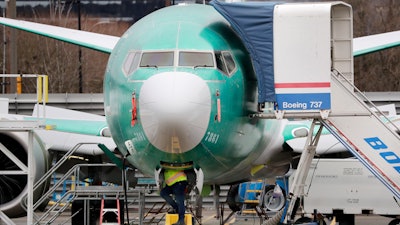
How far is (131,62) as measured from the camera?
17031mm

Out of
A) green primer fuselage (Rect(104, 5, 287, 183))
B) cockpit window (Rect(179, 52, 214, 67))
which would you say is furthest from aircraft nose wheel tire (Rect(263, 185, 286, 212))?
cockpit window (Rect(179, 52, 214, 67))

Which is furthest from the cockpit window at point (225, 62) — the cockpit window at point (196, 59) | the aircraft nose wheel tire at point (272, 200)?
the aircraft nose wheel tire at point (272, 200)

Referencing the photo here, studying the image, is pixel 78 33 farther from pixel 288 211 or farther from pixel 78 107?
pixel 78 107

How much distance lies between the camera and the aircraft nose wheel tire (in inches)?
1167

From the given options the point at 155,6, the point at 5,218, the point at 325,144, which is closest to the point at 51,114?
the point at 5,218

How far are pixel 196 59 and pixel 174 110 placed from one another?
1.41m

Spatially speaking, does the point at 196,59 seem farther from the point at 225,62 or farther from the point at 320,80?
the point at 320,80

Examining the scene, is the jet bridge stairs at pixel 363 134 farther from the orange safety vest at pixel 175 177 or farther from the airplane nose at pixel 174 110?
the airplane nose at pixel 174 110

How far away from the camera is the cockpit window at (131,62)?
16844 mm

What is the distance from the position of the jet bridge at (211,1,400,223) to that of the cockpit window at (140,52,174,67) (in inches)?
52.4

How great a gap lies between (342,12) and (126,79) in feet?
12.3

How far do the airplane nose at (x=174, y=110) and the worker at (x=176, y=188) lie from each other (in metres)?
0.75

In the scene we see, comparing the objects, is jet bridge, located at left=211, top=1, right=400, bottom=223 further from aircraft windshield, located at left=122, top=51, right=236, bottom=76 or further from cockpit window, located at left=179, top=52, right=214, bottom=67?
cockpit window, located at left=179, top=52, right=214, bottom=67

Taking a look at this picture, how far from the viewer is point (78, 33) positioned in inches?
886
